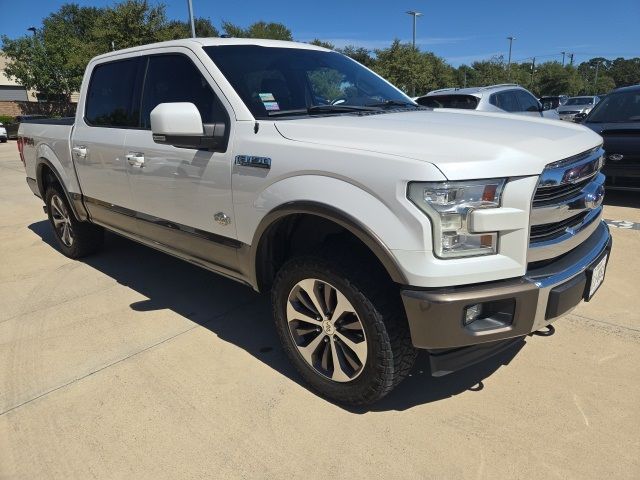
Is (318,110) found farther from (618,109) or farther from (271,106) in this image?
(618,109)

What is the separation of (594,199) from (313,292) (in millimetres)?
1527

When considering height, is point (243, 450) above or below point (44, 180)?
below

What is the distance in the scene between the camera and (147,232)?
3842 millimetres

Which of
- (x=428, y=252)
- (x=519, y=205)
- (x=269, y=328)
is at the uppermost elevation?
(x=519, y=205)

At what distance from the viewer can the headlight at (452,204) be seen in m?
2.02

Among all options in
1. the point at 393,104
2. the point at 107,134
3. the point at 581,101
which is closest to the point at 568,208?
the point at 393,104

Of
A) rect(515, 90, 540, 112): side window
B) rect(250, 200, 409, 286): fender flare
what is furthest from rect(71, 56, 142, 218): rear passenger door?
rect(515, 90, 540, 112): side window

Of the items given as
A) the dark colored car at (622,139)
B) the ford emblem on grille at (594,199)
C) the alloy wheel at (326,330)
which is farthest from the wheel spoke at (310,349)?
the dark colored car at (622,139)

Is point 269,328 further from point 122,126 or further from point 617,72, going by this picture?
point 617,72

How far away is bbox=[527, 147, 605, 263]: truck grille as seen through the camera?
2.17 metres

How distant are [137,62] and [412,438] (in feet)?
10.8

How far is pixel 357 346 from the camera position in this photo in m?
2.46

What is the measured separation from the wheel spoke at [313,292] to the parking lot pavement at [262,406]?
55 centimetres

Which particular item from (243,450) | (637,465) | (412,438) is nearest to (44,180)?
(243,450)
